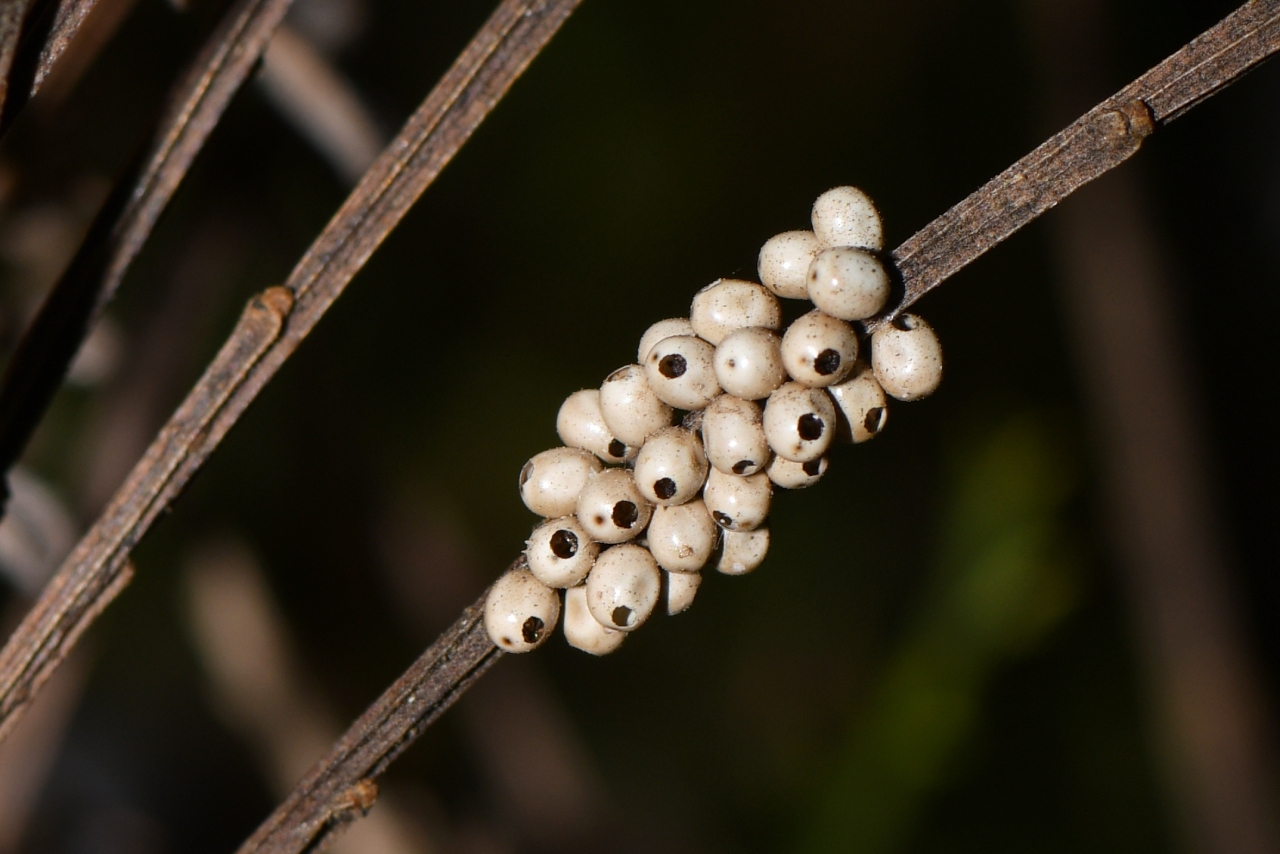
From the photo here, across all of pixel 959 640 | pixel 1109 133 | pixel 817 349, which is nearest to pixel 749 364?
pixel 817 349

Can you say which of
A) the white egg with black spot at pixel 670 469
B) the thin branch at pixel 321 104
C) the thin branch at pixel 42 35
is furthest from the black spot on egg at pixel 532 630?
the thin branch at pixel 321 104

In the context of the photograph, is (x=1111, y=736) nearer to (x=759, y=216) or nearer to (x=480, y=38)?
(x=759, y=216)

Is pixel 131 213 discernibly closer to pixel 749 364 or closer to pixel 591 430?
pixel 591 430

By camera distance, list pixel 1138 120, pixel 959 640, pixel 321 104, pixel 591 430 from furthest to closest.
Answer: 1. pixel 959 640
2. pixel 321 104
3. pixel 591 430
4. pixel 1138 120

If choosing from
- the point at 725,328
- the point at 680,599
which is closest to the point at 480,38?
the point at 725,328

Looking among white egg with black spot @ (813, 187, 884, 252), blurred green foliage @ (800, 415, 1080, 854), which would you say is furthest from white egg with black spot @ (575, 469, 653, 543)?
blurred green foliage @ (800, 415, 1080, 854)

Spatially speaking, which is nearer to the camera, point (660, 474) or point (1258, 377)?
point (660, 474)

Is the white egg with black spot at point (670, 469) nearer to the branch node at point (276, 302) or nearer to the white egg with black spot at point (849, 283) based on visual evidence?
the white egg with black spot at point (849, 283)
